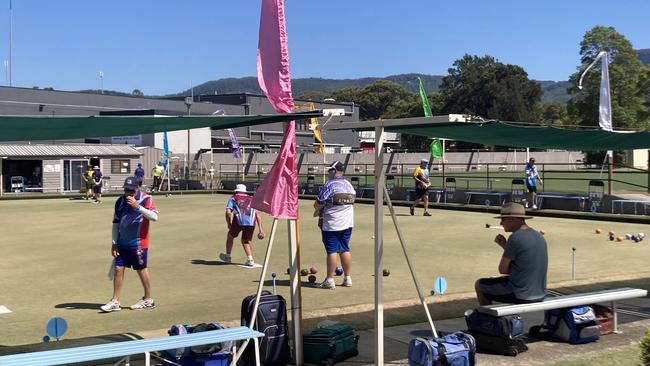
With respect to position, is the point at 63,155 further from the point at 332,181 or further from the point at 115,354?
the point at 115,354

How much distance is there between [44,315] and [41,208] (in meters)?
21.8

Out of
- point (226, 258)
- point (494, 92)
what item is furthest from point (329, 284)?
point (494, 92)

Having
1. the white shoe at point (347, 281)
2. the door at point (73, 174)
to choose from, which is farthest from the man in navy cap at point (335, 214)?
the door at point (73, 174)

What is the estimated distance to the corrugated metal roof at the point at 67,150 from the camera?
1608 inches

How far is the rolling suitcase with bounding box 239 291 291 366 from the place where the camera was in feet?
20.5

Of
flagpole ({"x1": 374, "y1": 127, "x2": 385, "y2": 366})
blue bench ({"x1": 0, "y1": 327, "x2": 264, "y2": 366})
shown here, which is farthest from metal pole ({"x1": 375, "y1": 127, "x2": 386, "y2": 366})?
blue bench ({"x1": 0, "y1": 327, "x2": 264, "y2": 366})

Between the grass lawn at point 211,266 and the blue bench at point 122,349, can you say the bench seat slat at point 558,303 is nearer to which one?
the grass lawn at point 211,266

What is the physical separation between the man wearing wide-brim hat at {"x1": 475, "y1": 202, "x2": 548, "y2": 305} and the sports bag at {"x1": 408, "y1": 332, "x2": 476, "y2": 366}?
1.19 meters

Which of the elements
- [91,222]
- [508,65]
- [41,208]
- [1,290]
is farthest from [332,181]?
[508,65]

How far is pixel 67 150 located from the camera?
1710 inches

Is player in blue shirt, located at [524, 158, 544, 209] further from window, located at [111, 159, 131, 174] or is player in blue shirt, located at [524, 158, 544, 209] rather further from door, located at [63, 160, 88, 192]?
door, located at [63, 160, 88, 192]

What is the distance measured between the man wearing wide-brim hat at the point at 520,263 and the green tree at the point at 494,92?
3907 inches

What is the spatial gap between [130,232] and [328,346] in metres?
3.64

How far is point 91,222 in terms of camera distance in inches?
862
